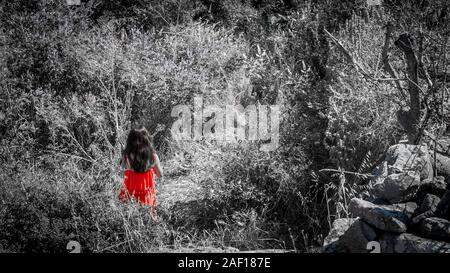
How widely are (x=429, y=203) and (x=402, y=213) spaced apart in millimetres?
205

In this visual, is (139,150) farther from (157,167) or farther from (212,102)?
(212,102)

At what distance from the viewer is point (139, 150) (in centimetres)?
466

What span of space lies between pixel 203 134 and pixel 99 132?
1.41 meters

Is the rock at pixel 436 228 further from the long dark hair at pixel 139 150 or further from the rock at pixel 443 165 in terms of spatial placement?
the long dark hair at pixel 139 150

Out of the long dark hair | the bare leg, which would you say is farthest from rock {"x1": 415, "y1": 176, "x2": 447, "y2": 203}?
the long dark hair

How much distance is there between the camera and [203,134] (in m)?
6.34

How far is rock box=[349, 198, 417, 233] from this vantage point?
10.6 feet

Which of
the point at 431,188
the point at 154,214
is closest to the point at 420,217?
the point at 431,188

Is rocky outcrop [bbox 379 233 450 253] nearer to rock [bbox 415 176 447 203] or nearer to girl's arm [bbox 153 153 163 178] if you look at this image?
rock [bbox 415 176 447 203]

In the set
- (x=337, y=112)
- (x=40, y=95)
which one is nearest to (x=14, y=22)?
(x=40, y=95)

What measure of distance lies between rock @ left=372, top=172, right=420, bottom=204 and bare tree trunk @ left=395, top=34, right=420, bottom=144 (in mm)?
488

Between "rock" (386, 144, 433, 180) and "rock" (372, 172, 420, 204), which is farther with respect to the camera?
"rock" (386, 144, 433, 180)

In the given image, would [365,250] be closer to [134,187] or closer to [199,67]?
[134,187]

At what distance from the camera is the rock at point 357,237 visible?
10.9ft
